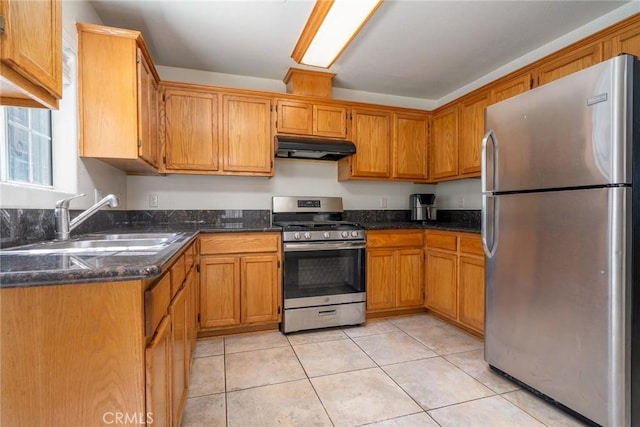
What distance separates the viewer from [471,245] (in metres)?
2.50

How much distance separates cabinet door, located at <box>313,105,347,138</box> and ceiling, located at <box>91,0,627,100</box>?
0.38 m

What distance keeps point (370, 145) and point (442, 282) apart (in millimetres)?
1526

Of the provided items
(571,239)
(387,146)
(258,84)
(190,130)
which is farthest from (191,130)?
(571,239)

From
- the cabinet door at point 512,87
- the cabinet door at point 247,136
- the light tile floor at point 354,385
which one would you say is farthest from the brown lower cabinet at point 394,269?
the cabinet door at point 512,87

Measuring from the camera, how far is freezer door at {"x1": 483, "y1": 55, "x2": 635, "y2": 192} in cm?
135

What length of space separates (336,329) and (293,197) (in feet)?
4.42

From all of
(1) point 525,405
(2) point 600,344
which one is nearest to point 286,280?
(1) point 525,405

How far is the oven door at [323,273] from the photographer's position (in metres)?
2.63

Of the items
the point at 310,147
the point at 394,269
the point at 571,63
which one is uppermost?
the point at 571,63

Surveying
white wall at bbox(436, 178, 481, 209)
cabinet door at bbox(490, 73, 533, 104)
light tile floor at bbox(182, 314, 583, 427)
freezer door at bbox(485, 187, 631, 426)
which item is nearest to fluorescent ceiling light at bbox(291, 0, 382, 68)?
cabinet door at bbox(490, 73, 533, 104)

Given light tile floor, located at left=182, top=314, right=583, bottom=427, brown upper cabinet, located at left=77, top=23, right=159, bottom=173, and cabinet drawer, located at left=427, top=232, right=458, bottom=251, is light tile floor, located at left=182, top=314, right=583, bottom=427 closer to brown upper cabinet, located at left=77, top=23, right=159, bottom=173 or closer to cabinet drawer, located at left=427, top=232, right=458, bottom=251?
cabinet drawer, located at left=427, top=232, right=458, bottom=251

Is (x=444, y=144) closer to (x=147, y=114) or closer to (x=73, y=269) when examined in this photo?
(x=147, y=114)

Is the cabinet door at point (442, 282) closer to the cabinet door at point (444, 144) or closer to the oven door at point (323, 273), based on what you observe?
the oven door at point (323, 273)

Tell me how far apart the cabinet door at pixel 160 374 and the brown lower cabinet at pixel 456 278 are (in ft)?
7.34
